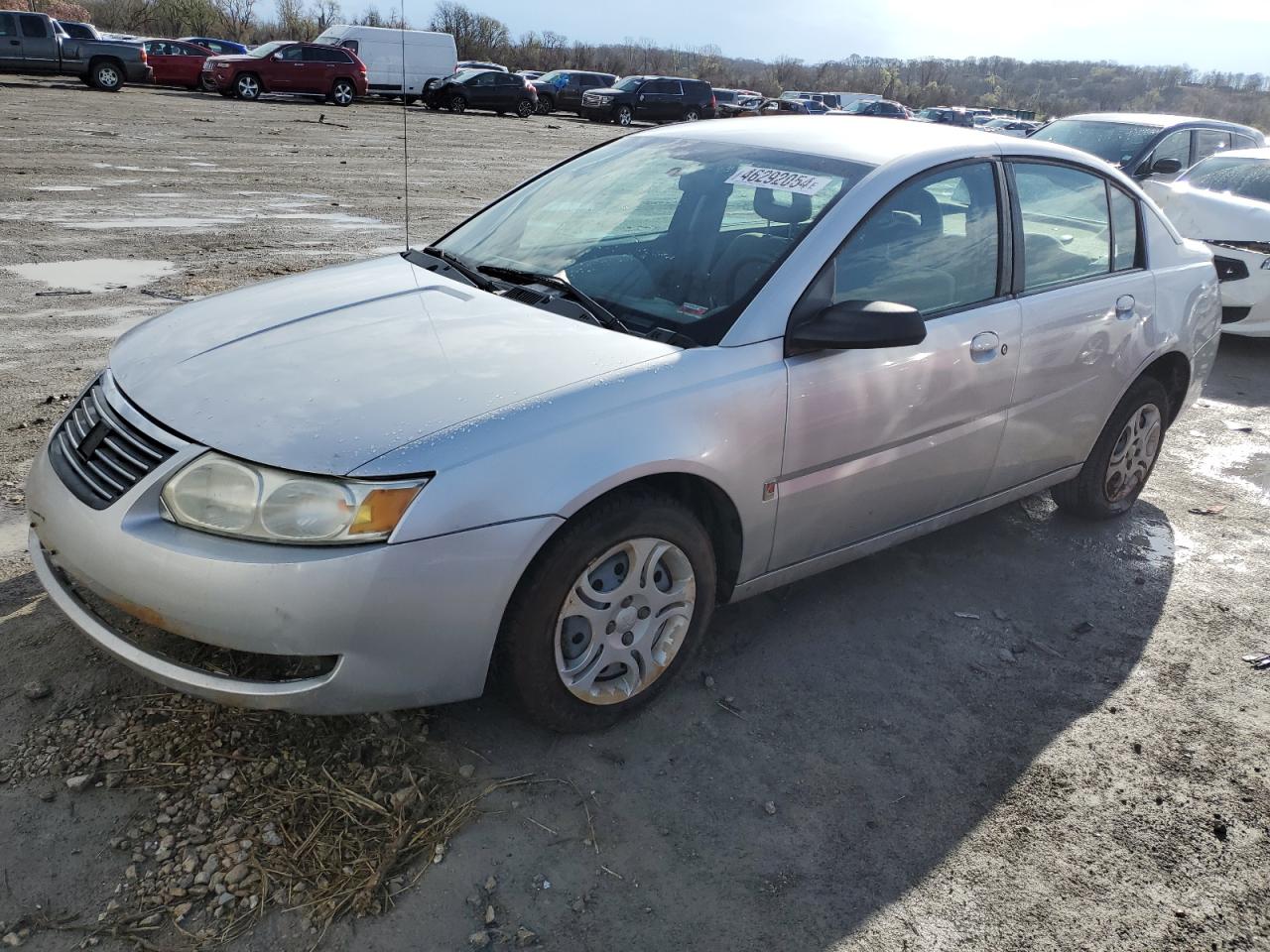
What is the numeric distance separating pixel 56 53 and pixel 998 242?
2940 centimetres

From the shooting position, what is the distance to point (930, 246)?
11.7 ft

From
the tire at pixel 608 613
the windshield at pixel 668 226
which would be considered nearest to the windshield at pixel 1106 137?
the windshield at pixel 668 226

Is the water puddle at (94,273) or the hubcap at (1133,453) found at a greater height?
the hubcap at (1133,453)

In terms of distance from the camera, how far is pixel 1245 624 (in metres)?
4.00

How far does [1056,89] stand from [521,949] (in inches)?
4876

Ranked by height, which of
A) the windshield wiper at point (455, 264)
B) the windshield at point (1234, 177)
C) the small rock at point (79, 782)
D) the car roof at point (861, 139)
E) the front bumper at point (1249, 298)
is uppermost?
the car roof at point (861, 139)

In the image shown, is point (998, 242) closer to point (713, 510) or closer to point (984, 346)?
point (984, 346)

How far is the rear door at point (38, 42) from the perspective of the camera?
26.3 m

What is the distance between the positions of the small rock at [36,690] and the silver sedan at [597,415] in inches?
13.1

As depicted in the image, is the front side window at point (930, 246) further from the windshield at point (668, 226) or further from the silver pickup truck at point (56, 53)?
the silver pickup truck at point (56, 53)

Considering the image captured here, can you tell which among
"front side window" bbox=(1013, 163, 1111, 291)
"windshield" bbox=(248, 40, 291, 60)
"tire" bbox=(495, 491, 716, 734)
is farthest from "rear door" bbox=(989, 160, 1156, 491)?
"windshield" bbox=(248, 40, 291, 60)

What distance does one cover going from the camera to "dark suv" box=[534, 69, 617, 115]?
116 ft

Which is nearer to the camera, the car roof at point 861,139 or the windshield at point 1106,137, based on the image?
the car roof at point 861,139

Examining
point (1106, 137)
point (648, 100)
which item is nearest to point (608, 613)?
point (1106, 137)
